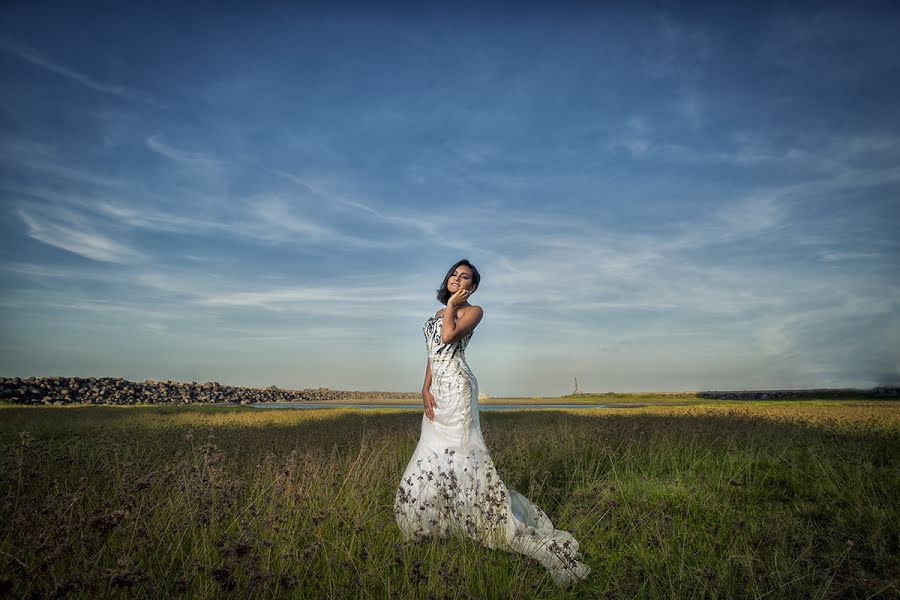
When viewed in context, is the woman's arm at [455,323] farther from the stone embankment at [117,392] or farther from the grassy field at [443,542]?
the stone embankment at [117,392]

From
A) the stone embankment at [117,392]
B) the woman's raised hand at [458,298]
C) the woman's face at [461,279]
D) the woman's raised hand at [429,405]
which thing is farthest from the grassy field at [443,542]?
the stone embankment at [117,392]

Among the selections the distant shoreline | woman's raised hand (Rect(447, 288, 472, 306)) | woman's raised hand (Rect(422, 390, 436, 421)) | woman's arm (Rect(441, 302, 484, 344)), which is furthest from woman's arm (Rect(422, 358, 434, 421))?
the distant shoreline

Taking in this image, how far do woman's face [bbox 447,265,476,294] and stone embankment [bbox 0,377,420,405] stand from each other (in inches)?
1411

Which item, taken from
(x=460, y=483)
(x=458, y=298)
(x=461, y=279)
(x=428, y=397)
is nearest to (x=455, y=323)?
(x=458, y=298)

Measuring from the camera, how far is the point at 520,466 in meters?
8.39

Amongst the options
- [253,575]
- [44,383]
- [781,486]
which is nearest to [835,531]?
[781,486]

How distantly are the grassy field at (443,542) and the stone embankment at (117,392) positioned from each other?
1209 inches

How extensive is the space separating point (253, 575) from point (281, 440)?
376 inches

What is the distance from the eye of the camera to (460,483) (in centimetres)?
580

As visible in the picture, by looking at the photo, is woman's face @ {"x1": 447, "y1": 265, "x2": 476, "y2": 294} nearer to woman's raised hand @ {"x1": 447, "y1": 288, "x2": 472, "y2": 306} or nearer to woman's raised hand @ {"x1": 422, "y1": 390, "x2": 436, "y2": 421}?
woman's raised hand @ {"x1": 447, "y1": 288, "x2": 472, "y2": 306}

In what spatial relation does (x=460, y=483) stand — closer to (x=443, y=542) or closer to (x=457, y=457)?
(x=457, y=457)

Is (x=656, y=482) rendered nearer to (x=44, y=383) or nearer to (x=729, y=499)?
(x=729, y=499)

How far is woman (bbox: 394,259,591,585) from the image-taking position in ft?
17.2

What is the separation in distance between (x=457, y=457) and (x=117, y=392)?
41.4 m
